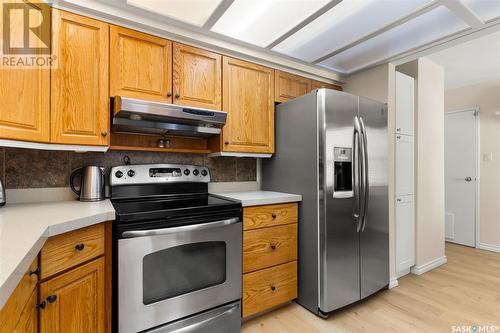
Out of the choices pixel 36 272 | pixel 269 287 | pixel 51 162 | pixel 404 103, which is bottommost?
pixel 269 287

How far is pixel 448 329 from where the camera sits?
5.63ft

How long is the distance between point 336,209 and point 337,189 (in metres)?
0.15

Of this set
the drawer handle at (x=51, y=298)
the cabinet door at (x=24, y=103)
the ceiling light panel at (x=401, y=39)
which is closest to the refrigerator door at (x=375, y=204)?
the ceiling light panel at (x=401, y=39)

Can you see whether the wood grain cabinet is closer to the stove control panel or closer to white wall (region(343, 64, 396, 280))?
the stove control panel

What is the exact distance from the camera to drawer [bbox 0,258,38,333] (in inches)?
23.9

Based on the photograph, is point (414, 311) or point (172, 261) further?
point (414, 311)

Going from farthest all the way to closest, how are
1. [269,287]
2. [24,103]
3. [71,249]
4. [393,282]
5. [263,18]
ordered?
[393,282], [269,287], [263,18], [24,103], [71,249]

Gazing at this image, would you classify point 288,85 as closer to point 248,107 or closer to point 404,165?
point 248,107

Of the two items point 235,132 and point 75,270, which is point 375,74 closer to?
point 235,132

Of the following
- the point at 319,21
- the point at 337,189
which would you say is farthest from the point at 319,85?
the point at 337,189

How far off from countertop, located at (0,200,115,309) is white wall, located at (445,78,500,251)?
4481 mm

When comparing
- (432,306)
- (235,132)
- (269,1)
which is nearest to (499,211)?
(432,306)

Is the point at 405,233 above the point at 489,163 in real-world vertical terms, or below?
below

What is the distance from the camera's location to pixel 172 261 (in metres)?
1.45
